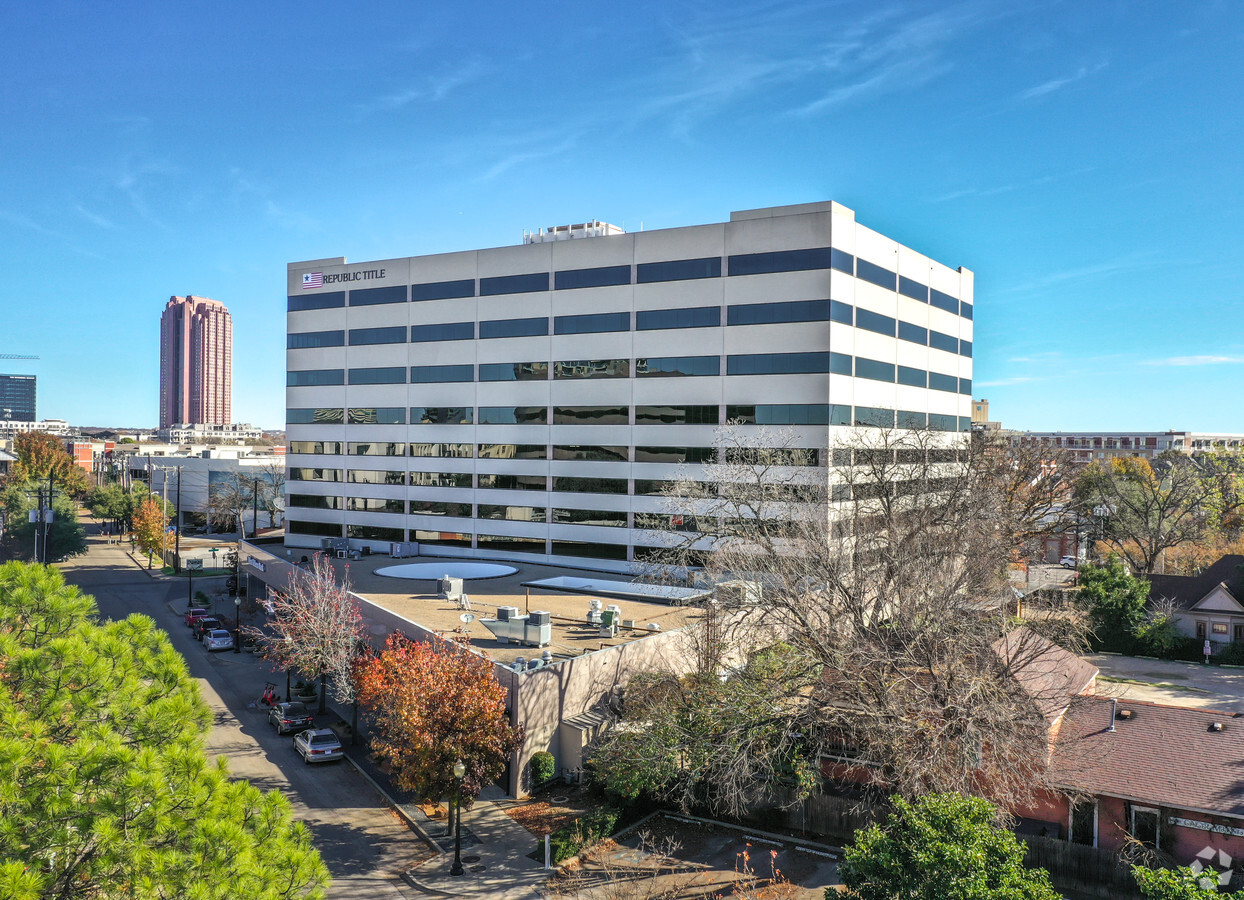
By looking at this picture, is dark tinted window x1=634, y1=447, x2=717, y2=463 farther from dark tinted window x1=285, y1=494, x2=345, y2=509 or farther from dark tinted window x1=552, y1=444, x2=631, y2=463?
dark tinted window x1=285, y1=494, x2=345, y2=509

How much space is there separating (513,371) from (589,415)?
263 inches

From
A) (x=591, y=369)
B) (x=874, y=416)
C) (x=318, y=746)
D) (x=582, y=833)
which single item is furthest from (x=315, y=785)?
(x=874, y=416)

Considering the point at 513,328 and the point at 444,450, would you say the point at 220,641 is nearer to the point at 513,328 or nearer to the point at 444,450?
the point at 444,450

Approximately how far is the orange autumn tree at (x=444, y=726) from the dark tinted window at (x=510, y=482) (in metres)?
28.3

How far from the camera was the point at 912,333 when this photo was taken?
54.1 meters

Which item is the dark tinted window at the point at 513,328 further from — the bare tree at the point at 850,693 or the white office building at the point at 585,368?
the bare tree at the point at 850,693

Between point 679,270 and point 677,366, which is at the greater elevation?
point 679,270

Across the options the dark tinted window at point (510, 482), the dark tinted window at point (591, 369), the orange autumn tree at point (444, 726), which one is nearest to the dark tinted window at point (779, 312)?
the dark tinted window at point (591, 369)

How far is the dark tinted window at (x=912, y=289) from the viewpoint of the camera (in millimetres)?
52188

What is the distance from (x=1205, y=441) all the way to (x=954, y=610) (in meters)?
210

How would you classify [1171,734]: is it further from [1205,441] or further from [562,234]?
[1205,441]

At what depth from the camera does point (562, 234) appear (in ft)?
178

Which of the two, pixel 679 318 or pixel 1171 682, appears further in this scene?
pixel 679 318

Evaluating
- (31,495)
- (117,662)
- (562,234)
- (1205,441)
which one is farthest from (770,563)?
(1205,441)
